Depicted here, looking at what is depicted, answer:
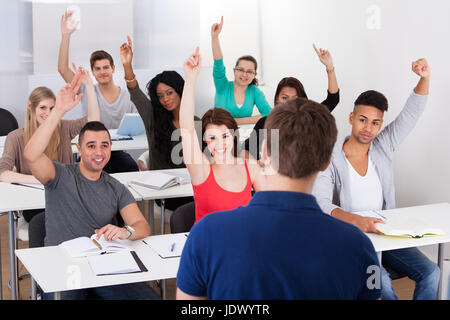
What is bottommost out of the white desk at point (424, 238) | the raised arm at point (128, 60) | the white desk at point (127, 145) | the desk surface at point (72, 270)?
the desk surface at point (72, 270)

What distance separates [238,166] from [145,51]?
4171mm

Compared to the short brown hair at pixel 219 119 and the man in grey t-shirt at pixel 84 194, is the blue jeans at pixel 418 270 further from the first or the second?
the man in grey t-shirt at pixel 84 194

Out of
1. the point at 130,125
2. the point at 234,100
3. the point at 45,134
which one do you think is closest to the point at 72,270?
the point at 45,134

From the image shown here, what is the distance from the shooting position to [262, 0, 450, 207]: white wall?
13.1ft

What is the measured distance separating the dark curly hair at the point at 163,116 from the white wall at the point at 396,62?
1641 mm

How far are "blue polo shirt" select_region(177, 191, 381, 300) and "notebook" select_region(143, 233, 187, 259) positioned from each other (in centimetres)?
134

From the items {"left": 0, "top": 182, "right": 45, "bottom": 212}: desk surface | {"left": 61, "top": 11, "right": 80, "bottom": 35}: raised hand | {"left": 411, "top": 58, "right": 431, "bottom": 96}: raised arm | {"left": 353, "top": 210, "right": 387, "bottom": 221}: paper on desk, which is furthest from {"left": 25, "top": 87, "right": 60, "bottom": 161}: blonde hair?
{"left": 411, "top": 58, "right": 431, "bottom": 96}: raised arm

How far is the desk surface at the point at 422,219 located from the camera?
2.75m

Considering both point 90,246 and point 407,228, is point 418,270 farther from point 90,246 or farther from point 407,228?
point 90,246

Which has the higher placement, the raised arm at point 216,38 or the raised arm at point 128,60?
the raised arm at point 216,38

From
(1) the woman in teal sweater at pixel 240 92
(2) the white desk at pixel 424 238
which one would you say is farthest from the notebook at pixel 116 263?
(1) the woman in teal sweater at pixel 240 92
